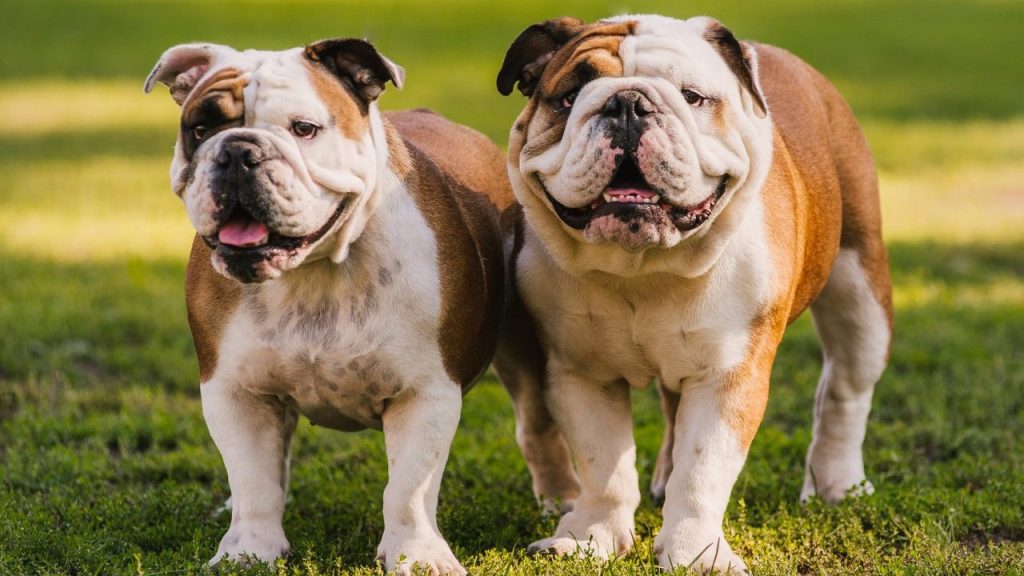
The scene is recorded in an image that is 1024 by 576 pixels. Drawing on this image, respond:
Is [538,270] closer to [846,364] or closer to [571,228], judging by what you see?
[571,228]

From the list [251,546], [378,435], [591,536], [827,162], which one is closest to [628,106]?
[591,536]

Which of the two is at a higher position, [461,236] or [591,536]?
[461,236]

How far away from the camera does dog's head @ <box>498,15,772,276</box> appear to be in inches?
205

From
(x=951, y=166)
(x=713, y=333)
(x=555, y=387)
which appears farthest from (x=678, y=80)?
(x=951, y=166)

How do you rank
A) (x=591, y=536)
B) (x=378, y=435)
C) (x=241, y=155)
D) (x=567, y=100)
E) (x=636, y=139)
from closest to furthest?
(x=241, y=155), (x=636, y=139), (x=567, y=100), (x=591, y=536), (x=378, y=435)

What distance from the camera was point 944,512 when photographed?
21.2 feet

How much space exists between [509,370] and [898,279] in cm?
543

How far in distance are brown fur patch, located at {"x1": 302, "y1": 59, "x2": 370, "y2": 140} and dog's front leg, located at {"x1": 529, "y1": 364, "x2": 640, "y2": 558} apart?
136 cm

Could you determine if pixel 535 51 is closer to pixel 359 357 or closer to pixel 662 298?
pixel 662 298

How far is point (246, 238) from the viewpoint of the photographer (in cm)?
520

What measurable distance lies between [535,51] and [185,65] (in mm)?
1345

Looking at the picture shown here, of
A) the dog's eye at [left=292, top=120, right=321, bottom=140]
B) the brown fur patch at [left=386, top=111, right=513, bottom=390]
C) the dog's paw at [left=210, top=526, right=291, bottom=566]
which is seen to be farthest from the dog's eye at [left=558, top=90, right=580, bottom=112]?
the dog's paw at [left=210, top=526, right=291, bottom=566]

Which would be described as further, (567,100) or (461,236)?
(461,236)

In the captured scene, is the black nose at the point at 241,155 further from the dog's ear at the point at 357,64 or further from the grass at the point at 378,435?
the grass at the point at 378,435
